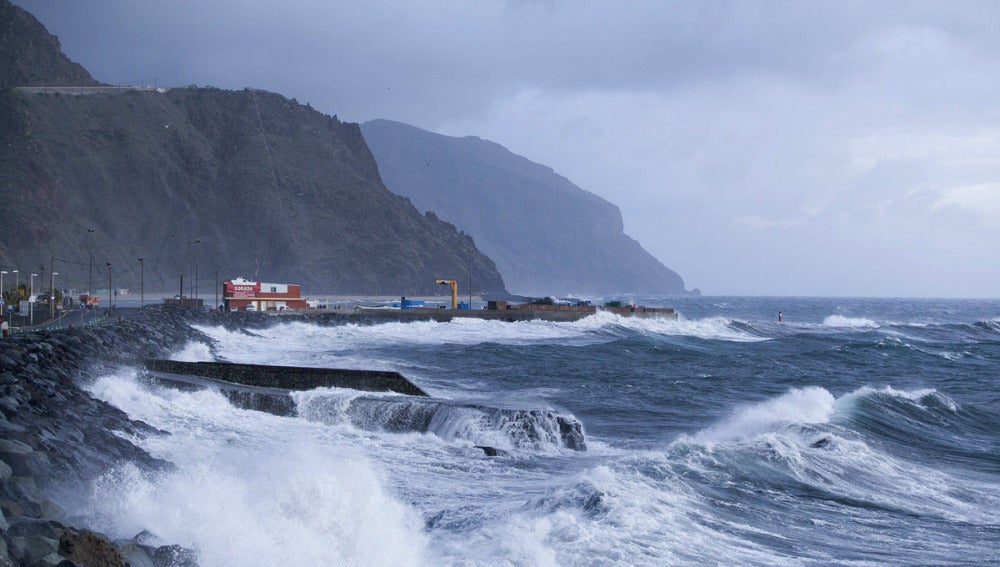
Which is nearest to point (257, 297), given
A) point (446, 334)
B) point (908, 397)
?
point (446, 334)

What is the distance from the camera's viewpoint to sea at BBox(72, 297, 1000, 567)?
29.8 ft

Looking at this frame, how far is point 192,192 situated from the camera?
134 metres

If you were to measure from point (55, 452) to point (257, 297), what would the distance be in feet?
197

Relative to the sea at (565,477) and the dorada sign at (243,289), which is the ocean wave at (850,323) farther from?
the sea at (565,477)

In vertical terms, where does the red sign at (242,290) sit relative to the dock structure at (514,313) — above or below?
above

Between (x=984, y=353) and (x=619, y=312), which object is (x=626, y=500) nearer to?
(x=984, y=353)

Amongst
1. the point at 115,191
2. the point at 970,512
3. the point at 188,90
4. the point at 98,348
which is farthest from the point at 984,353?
the point at 188,90

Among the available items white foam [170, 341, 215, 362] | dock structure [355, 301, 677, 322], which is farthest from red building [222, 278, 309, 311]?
white foam [170, 341, 215, 362]

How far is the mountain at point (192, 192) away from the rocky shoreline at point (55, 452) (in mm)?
91776

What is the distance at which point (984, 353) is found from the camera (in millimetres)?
46094

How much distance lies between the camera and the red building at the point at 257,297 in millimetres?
67375

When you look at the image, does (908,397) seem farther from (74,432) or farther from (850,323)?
(850,323)

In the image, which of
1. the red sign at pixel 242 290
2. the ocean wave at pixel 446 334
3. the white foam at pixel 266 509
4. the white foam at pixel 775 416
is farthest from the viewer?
the red sign at pixel 242 290

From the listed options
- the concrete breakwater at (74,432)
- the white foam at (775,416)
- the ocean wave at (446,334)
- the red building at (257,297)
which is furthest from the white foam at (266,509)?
the red building at (257,297)
